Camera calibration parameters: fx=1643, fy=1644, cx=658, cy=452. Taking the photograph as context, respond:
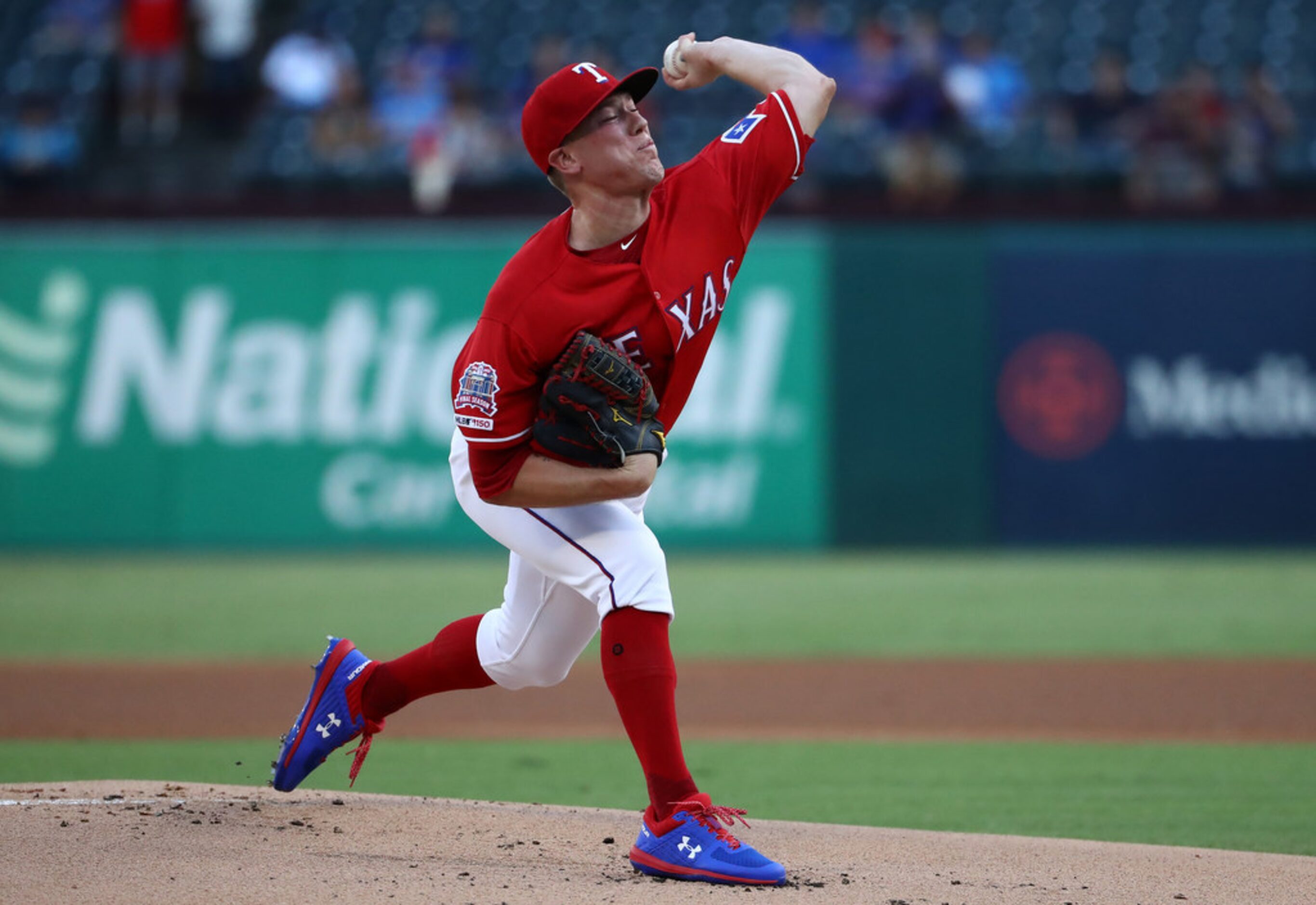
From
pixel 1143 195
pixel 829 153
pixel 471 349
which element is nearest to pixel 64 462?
pixel 829 153

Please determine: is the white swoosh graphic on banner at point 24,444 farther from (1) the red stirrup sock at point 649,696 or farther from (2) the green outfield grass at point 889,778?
(1) the red stirrup sock at point 649,696

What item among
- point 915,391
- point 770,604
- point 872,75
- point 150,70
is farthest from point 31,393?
point 872,75

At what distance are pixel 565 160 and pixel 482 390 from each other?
536 mm

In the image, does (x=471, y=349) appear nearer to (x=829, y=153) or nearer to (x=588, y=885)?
(x=588, y=885)

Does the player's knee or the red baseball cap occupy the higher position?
the red baseball cap

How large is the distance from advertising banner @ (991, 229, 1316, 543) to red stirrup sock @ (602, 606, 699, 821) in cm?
879

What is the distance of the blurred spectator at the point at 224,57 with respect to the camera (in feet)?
46.5

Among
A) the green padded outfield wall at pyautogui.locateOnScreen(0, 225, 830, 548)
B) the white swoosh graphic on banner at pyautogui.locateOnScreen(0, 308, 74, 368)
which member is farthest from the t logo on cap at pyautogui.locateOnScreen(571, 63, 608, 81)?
the white swoosh graphic on banner at pyautogui.locateOnScreen(0, 308, 74, 368)

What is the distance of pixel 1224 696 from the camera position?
651 cm

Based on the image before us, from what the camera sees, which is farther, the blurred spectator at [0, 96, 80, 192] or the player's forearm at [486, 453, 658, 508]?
the blurred spectator at [0, 96, 80, 192]

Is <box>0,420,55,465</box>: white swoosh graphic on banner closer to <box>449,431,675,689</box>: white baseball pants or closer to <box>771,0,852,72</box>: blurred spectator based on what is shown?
<box>771,0,852,72</box>: blurred spectator

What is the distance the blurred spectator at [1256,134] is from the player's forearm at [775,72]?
8969 mm

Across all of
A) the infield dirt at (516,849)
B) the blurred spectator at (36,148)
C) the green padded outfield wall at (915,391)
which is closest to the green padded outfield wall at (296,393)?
Answer: the green padded outfield wall at (915,391)

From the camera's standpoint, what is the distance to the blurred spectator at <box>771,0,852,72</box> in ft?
41.6
